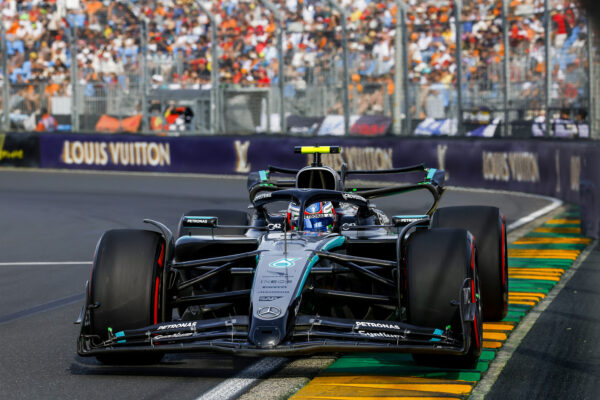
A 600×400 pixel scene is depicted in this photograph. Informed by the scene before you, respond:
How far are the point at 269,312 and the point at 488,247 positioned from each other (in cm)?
234

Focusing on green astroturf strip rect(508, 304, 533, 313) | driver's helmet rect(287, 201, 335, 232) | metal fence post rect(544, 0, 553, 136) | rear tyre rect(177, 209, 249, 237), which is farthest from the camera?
metal fence post rect(544, 0, 553, 136)

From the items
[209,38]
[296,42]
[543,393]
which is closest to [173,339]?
[543,393]

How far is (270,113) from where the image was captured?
979 inches

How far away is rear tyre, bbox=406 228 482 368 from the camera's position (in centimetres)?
584

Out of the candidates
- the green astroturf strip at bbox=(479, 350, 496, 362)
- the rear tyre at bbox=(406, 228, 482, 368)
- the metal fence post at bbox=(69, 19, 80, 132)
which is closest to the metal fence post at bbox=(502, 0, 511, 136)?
the metal fence post at bbox=(69, 19, 80, 132)

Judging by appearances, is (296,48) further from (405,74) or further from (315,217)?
(315,217)

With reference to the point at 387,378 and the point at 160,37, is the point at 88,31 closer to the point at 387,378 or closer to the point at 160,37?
the point at 160,37

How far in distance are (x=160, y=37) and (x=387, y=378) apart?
22.9 m

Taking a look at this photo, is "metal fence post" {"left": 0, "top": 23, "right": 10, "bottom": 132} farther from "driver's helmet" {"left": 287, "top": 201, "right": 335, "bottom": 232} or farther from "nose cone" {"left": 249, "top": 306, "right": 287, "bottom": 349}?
"nose cone" {"left": 249, "top": 306, "right": 287, "bottom": 349}

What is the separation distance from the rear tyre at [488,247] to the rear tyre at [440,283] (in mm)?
1249

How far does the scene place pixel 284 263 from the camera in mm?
6172

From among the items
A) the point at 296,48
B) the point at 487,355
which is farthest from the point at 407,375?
the point at 296,48

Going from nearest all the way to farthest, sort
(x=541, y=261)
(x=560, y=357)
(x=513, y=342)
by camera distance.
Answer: (x=560, y=357) → (x=513, y=342) → (x=541, y=261)

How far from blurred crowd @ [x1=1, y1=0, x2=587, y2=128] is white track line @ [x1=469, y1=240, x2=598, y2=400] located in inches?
387
